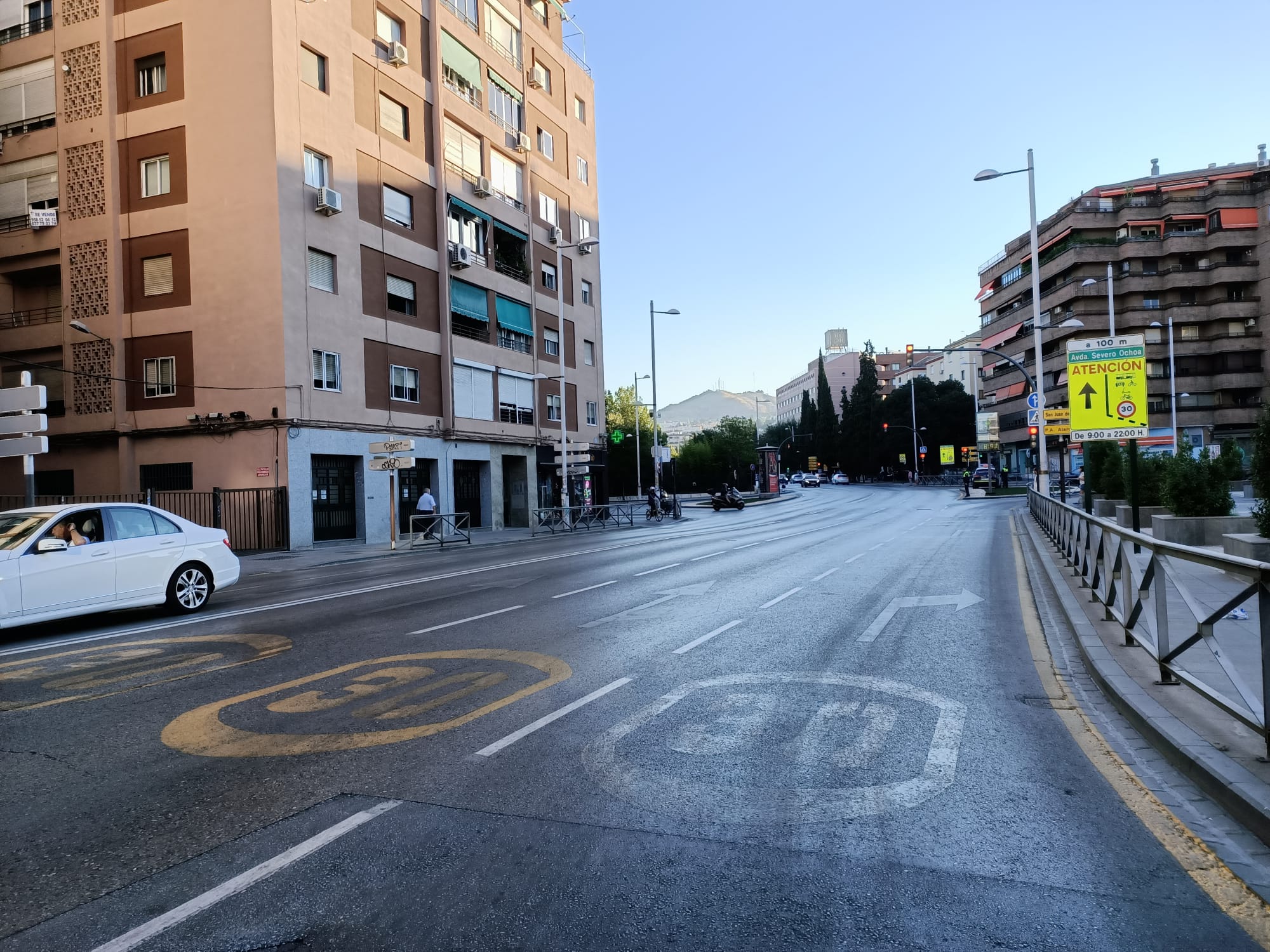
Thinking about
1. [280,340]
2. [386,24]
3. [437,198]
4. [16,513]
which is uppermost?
[386,24]

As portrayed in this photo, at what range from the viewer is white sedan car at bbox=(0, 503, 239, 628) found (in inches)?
351

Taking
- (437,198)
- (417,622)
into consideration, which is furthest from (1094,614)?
(437,198)

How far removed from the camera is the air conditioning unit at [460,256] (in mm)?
30984

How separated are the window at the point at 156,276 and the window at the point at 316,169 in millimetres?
5084

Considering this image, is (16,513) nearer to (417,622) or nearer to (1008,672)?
(417,622)

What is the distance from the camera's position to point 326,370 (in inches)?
995

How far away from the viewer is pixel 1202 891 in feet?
10.3

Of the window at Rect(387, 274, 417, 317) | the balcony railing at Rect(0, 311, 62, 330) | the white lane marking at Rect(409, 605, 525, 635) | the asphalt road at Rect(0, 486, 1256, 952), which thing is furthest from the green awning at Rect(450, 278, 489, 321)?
the asphalt road at Rect(0, 486, 1256, 952)

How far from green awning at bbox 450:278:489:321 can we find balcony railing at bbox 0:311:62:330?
13333mm

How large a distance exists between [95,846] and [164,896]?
754 millimetres

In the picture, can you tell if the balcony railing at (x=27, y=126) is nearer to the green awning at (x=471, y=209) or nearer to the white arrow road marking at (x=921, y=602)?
the green awning at (x=471, y=209)

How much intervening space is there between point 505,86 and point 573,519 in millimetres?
19943

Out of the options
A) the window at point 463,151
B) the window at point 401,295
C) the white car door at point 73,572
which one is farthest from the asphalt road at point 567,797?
the window at point 463,151

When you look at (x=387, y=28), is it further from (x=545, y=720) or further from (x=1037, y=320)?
(x=545, y=720)
